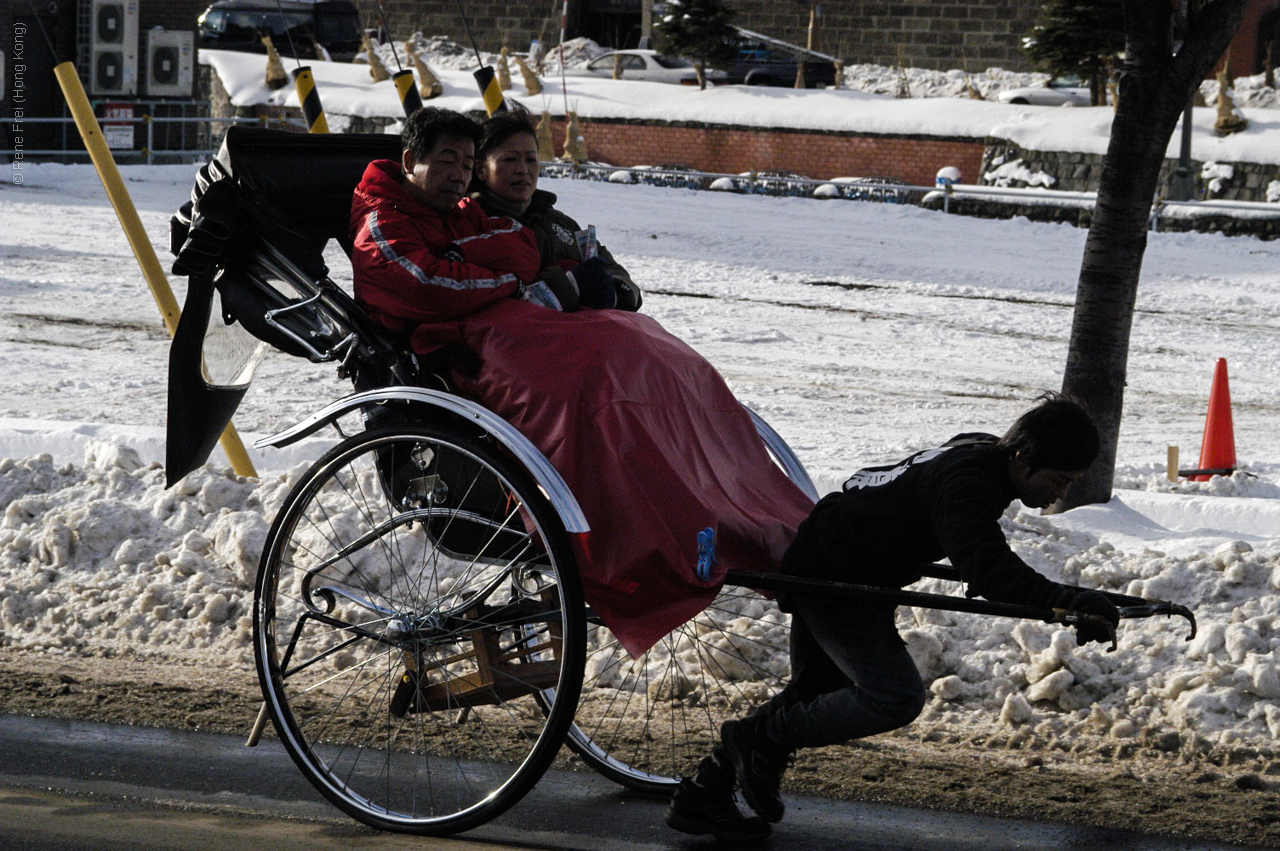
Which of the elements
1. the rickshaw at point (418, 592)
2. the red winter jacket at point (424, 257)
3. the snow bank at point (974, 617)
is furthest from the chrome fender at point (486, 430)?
the snow bank at point (974, 617)

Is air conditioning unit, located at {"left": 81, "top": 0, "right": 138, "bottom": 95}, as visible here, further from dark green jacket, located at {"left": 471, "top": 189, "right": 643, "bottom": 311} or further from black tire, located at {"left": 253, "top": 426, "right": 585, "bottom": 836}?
black tire, located at {"left": 253, "top": 426, "right": 585, "bottom": 836}

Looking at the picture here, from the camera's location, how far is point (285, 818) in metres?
4.07

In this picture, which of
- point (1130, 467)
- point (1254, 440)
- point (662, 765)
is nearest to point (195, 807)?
point (662, 765)

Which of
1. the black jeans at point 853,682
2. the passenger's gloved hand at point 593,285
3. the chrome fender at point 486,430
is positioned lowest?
the black jeans at point 853,682

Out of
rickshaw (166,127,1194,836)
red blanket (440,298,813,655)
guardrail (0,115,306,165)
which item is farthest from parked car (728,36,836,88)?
red blanket (440,298,813,655)

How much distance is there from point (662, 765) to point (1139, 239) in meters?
3.70

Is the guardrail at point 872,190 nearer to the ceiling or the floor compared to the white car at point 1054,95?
nearer to the floor

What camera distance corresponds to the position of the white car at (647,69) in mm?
33531

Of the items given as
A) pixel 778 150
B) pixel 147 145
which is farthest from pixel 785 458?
pixel 778 150

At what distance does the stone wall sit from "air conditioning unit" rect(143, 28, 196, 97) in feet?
43.2

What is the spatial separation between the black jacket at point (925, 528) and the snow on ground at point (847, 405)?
130cm

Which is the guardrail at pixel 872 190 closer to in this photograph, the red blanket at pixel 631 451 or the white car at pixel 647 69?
the white car at pixel 647 69

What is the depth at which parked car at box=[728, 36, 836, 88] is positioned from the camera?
3419 cm

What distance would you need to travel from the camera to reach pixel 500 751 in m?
4.62
